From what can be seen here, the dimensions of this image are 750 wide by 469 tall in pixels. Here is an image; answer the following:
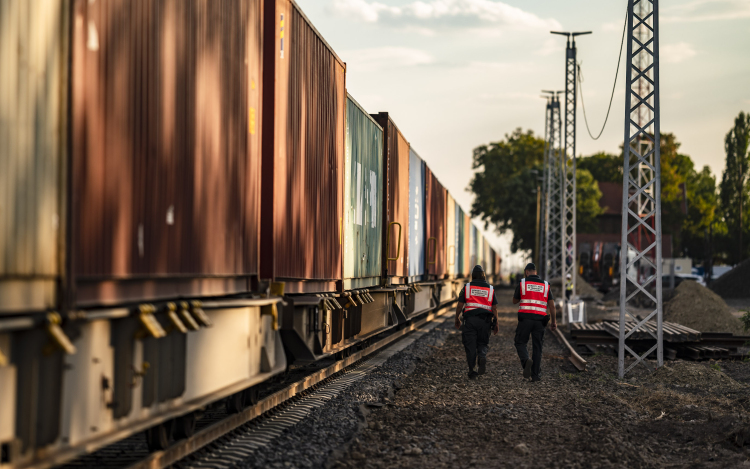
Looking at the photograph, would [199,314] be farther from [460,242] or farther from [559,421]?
[460,242]

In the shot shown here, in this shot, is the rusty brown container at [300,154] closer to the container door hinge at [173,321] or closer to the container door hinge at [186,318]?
the container door hinge at [186,318]

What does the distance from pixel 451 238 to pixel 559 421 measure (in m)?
18.5

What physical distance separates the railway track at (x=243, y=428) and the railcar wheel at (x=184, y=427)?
63mm

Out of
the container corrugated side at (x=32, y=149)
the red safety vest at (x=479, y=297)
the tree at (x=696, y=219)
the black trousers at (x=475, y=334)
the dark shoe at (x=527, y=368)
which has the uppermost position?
the tree at (x=696, y=219)

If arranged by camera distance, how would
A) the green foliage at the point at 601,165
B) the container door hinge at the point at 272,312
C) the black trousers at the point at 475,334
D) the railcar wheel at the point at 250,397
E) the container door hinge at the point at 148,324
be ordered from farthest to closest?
1. the green foliage at the point at 601,165
2. the black trousers at the point at 475,334
3. the railcar wheel at the point at 250,397
4. the container door hinge at the point at 272,312
5. the container door hinge at the point at 148,324

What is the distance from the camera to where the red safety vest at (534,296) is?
1155 centimetres

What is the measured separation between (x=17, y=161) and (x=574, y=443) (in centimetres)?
542

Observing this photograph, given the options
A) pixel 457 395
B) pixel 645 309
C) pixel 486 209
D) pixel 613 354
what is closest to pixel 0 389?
pixel 457 395

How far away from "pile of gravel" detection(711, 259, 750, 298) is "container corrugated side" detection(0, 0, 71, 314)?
4484 cm

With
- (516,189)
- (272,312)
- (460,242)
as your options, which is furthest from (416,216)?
(516,189)

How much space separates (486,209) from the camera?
232 ft

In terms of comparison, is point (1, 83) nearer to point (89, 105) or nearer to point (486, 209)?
point (89, 105)

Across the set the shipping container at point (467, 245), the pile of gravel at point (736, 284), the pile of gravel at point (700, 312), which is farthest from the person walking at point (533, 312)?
the pile of gravel at point (736, 284)

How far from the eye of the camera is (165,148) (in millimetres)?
5223
